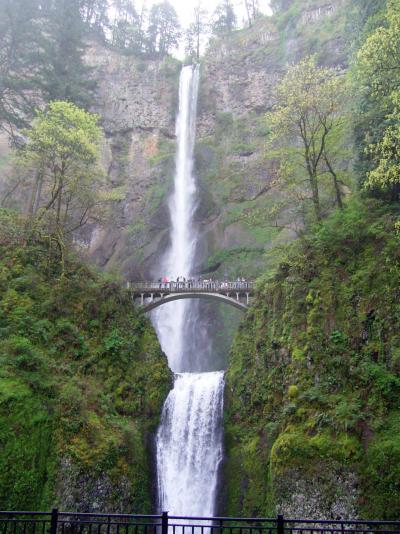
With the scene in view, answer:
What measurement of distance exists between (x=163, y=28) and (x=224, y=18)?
27.4 ft

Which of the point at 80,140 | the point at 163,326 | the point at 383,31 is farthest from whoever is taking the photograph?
the point at 163,326

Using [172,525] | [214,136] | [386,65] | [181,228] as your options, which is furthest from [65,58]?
[172,525]

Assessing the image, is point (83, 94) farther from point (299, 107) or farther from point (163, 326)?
point (163, 326)

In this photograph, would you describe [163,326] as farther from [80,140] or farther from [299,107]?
[299,107]

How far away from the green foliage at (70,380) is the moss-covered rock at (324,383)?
4.28 meters

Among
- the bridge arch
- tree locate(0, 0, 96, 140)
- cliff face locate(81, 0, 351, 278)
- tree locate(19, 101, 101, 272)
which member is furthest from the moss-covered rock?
tree locate(0, 0, 96, 140)

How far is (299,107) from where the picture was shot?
21.5 m

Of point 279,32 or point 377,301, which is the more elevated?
point 279,32

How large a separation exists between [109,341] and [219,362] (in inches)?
487

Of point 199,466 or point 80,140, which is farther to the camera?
point 80,140

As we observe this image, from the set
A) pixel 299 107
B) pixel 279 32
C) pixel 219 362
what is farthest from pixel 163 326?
pixel 279 32

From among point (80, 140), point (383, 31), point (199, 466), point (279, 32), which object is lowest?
point (199, 466)

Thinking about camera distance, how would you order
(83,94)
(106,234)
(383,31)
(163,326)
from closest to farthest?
(383,31) → (83,94) → (163,326) → (106,234)

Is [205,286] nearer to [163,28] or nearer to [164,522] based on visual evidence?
[164,522]
